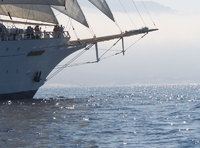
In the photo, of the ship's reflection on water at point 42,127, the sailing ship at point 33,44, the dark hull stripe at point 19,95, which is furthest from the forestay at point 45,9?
the ship's reflection on water at point 42,127

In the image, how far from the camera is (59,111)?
109ft

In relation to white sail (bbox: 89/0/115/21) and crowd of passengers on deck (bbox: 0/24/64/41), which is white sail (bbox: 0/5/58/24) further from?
white sail (bbox: 89/0/115/21)

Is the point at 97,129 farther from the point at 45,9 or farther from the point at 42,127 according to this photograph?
the point at 45,9

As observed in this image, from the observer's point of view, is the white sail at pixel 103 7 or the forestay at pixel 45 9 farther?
the white sail at pixel 103 7

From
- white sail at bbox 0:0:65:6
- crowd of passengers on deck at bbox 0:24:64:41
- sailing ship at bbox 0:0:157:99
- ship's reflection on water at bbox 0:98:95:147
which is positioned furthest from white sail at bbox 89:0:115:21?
ship's reflection on water at bbox 0:98:95:147

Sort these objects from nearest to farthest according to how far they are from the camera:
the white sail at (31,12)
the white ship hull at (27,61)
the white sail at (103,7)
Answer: the white ship hull at (27,61)
the white sail at (103,7)
the white sail at (31,12)

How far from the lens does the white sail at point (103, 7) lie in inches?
1633

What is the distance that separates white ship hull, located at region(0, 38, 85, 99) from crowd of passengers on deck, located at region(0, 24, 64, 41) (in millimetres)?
542

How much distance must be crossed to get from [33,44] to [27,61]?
5.27 feet

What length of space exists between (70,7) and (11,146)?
25.3m

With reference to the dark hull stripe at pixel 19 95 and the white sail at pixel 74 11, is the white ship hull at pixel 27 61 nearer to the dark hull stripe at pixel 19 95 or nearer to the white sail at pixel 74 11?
→ the dark hull stripe at pixel 19 95

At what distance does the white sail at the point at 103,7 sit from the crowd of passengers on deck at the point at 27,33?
4.63 meters

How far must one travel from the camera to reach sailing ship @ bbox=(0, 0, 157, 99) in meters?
40.6

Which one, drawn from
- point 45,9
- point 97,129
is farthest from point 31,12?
point 97,129
